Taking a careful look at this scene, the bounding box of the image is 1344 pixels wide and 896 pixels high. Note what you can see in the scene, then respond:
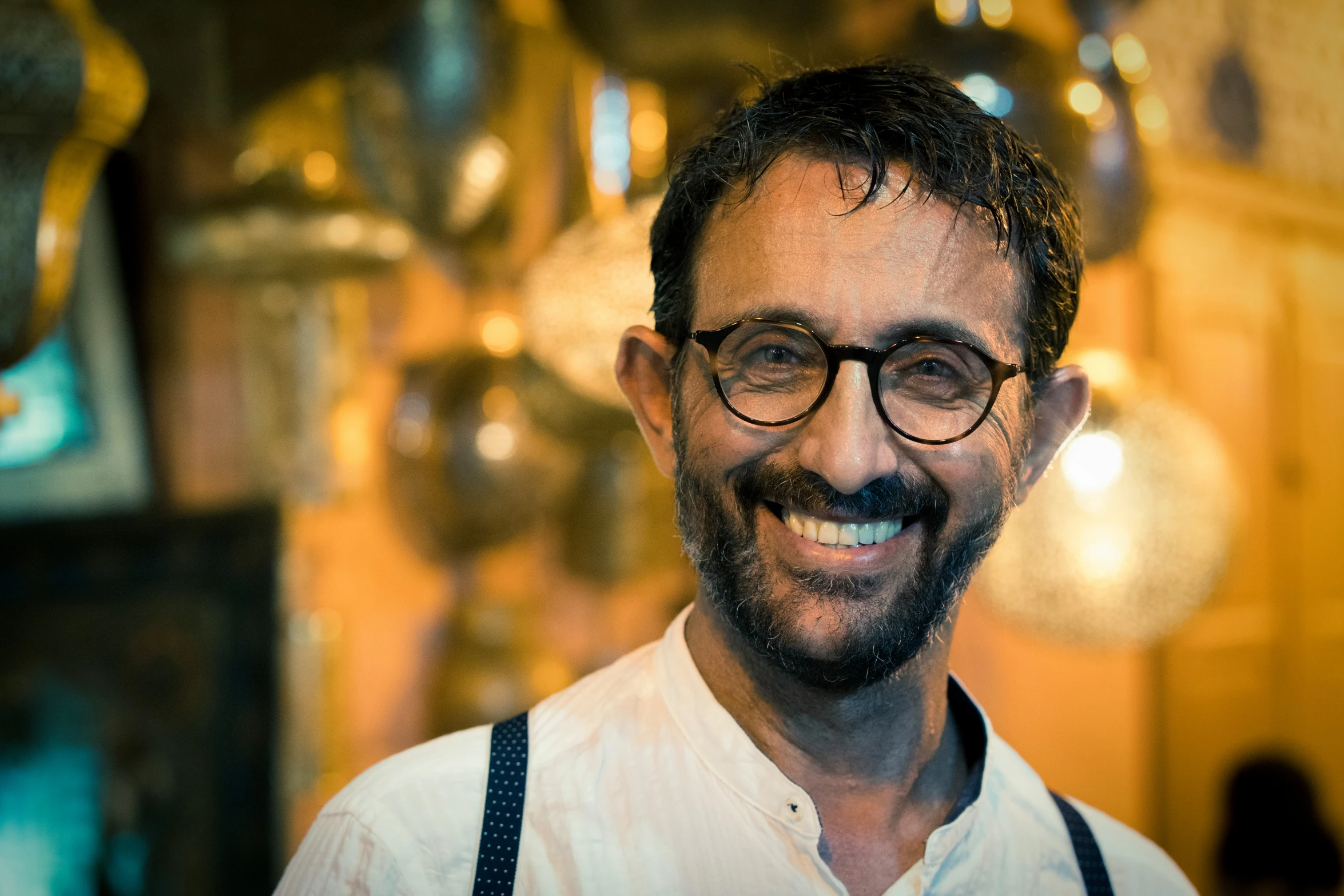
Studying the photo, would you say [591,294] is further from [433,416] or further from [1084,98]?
[433,416]

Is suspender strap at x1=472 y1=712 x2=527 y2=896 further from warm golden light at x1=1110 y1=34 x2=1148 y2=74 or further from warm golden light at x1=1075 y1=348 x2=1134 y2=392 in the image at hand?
warm golden light at x1=1110 y1=34 x2=1148 y2=74

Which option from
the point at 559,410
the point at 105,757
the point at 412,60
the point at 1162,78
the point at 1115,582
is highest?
the point at 1162,78

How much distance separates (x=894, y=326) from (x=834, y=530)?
117 mm

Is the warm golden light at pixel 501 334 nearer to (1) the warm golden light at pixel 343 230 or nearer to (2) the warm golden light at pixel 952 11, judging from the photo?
(1) the warm golden light at pixel 343 230

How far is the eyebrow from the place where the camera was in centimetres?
59

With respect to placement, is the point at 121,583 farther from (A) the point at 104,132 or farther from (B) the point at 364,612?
(A) the point at 104,132

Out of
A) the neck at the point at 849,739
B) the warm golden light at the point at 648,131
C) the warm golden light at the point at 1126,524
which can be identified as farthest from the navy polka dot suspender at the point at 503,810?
the warm golden light at the point at 648,131

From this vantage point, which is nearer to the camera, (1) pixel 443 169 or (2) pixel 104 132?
(2) pixel 104 132

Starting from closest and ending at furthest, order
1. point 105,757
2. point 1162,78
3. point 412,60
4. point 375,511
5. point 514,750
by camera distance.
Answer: point 514,750 < point 412,60 < point 105,757 < point 375,511 < point 1162,78

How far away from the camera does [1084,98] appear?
1003 millimetres

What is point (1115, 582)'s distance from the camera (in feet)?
3.73

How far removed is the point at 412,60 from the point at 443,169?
110mm

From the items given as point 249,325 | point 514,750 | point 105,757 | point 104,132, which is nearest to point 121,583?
point 105,757

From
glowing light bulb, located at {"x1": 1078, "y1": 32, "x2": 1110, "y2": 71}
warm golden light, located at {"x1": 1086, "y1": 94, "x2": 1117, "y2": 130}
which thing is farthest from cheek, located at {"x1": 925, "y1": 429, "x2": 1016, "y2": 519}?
glowing light bulb, located at {"x1": 1078, "y1": 32, "x2": 1110, "y2": 71}
